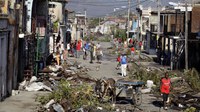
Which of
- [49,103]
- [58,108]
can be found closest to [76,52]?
[49,103]

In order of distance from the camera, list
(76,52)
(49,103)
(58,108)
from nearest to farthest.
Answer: (58,108) < (49,103) < (76,52)

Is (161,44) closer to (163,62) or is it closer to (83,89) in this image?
(163,62)

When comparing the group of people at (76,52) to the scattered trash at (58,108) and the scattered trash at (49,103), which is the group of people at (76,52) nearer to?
the scattered trash at (49,103)

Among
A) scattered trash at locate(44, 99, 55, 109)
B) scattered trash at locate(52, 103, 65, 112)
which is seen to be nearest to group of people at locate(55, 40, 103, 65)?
scattered trash at locate(44, 99, 55, 109)

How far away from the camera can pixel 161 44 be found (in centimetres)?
4984

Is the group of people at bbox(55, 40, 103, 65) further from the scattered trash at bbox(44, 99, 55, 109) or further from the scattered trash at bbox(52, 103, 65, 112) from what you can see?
the scattered trash at bbox(52, 103, 65, 112)

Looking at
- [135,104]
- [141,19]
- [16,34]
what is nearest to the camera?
[135,104]

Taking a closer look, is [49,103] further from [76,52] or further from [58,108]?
[76,52]

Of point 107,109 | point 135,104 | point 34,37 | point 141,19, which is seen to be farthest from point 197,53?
point 141,19

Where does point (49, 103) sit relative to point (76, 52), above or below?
above

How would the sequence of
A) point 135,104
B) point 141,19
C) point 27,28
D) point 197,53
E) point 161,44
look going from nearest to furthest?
point 135,104 < point 27,28 < point 197,53 < point 161,44 < point 141,19

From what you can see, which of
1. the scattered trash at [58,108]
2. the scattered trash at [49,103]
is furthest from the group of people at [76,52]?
the scattered trash at [58,108]

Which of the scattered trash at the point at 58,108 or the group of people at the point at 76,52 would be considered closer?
the scattered trash at the point at 58,108

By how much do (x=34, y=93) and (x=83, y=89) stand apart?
154 inches
